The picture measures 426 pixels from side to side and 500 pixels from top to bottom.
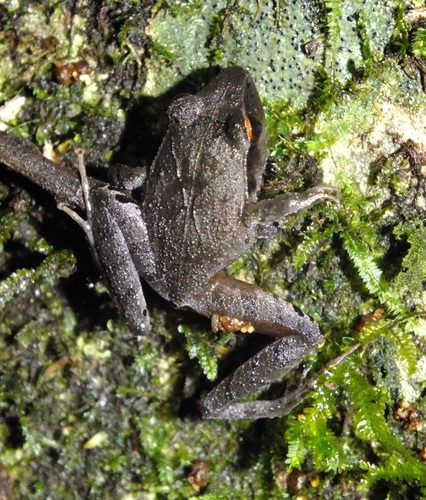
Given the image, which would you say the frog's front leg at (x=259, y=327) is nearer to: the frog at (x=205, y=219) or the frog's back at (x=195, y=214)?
the frog at (x=205, y=219)

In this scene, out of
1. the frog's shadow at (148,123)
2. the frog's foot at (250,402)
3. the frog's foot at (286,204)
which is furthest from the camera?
the frog's shadow at (148,123)

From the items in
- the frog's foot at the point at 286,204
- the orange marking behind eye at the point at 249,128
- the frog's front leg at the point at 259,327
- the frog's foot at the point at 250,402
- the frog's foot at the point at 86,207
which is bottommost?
the frog's foot at the point at 250,402

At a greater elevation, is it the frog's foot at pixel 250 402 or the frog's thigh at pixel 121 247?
the frog's thigh at pixel 121 247

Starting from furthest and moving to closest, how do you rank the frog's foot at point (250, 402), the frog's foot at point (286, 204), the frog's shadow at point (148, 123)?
1. the frog's shadow at point (148, 123)
2. the frog's foot at point (250, 402)
3. the frog's foot at point (286, 204)

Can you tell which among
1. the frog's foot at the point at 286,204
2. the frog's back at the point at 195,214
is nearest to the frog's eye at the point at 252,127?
the frog's back at the point at 195,214

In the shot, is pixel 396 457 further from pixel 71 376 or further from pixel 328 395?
pixel 71 376

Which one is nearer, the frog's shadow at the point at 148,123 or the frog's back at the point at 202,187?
the frog's back at the point at 202,187

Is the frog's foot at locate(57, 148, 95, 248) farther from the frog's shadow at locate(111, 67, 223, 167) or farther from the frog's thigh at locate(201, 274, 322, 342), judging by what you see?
the frog's thigh at locate(201, 274, 322, 342)
